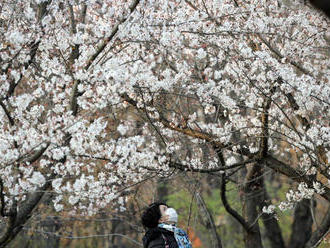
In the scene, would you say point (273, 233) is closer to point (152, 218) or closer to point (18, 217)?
point (152, 218)

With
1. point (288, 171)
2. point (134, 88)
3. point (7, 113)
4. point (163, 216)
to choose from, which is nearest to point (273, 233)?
point (288, 171)

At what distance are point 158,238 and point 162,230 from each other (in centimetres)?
9

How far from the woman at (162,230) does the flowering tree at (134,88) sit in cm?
105

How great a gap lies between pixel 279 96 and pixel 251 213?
3258 mm

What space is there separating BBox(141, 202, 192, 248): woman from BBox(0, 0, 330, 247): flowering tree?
3.44 ft

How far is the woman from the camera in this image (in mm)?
4383

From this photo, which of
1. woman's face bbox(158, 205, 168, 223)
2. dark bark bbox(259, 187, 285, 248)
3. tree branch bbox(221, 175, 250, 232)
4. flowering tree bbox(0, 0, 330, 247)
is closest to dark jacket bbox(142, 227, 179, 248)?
woman's face bbox(158, 205, 168, 223)

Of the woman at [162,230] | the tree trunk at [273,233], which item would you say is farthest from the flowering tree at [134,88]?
the tree trunk at [273,233]

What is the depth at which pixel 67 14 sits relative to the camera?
5891 millimetres

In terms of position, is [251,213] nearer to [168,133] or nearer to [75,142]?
[168,133]

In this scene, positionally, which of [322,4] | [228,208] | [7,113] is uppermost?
[7,113]

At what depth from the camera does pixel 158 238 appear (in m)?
4.41

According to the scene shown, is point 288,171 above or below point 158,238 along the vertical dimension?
above

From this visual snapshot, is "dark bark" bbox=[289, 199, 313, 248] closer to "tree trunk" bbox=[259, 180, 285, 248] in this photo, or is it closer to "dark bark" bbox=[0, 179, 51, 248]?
"tree trunk" bbox=[259, 180, 285, 248]
